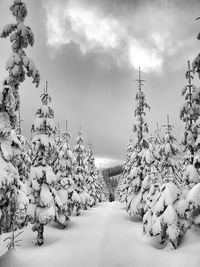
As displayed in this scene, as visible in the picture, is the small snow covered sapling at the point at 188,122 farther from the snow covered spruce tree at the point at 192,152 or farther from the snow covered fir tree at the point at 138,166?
the snow covered fir tree at the point at 138,166

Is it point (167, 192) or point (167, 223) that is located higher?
point (167, 192)

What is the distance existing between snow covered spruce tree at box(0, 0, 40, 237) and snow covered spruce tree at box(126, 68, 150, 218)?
1596 centimetres

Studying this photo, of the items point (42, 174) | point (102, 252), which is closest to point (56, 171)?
point (42, 174)

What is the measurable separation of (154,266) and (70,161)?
16.6 metres

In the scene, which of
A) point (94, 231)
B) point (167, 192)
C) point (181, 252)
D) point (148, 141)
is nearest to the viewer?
point (181, 252)

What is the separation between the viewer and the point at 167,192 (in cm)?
1866

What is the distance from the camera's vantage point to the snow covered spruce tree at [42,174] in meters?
20.7

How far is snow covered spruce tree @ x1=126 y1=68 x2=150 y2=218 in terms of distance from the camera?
28.6 m

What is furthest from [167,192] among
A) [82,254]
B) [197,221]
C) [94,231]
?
[94,231]

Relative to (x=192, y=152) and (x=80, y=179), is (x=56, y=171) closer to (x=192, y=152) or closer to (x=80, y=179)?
(x=80, y=179)

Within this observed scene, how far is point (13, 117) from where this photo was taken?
1467 centimetres

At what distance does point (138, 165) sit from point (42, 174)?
41.8 ft

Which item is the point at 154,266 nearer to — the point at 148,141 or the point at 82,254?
the point at 82,254

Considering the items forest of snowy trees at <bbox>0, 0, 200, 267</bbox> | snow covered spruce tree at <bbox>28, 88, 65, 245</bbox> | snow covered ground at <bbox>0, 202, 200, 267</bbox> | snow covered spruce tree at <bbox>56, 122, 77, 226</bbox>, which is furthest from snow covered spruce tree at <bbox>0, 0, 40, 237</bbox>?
snow covered spruce tree at <bbox>56, 122, 77, 226</bbox>
